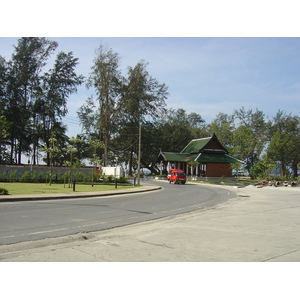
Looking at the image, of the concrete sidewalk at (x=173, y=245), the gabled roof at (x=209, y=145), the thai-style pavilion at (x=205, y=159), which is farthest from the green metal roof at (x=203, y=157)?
the concrete sidewalk at (x=173, y=245)

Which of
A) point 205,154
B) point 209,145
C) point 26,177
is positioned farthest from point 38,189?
point 209,145

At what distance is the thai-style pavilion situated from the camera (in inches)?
2308

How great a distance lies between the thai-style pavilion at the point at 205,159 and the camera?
58.6 metres

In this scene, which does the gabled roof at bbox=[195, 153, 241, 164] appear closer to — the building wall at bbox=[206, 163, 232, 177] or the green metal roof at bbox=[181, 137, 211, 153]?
the building wall at bbox=[206, 163, 232, 177]

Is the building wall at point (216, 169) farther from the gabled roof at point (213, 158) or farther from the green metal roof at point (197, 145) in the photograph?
the green metal roof at point (197, 145)

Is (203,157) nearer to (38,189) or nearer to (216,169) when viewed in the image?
(216,169)

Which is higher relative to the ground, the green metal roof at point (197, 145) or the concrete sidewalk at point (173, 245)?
the green metal roof at point (197, 145)

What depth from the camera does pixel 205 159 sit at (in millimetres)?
58281

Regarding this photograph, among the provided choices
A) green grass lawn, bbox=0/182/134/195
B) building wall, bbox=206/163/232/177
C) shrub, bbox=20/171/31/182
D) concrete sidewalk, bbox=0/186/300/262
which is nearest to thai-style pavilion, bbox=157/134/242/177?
building wall, bbox=206/163/232/177

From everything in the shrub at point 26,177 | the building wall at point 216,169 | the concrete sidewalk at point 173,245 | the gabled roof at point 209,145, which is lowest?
the concrete sidewalk at point 173,245

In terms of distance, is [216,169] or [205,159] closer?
[205,159]

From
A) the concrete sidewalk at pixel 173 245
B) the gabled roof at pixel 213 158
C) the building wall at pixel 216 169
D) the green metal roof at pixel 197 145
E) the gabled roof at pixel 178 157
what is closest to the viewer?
the concrete sidewalk at pixel 173 245

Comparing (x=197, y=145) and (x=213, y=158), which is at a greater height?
(x=197, y=145)

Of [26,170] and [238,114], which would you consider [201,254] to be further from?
[238,114]
